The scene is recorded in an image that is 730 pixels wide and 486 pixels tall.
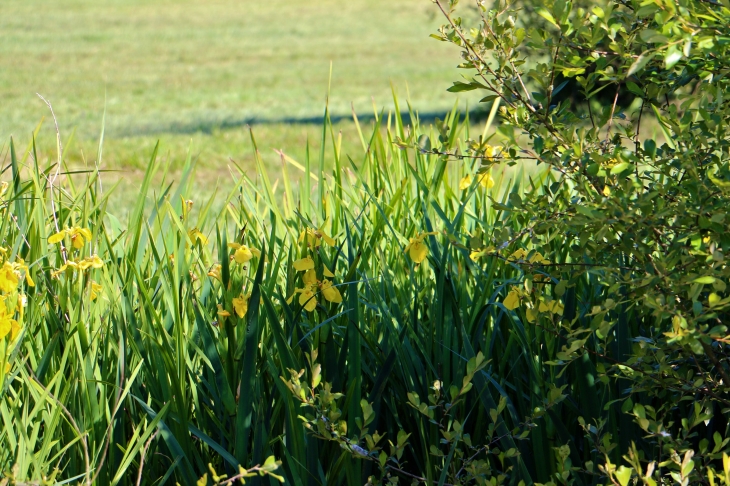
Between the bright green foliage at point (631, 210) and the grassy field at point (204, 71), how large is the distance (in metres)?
1.07

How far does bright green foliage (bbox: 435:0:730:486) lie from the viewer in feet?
3.96

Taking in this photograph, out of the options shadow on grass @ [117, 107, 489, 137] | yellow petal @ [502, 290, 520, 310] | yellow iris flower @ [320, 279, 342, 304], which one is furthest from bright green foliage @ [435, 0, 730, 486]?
shadow on grass @ [117, 107, 489, 137]

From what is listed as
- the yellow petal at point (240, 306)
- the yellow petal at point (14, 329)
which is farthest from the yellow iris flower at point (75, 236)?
the yellow petal at point (240, 306)

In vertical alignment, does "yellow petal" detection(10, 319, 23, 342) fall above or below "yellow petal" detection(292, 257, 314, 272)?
below

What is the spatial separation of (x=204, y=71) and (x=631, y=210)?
37.5 ft

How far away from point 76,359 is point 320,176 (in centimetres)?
81

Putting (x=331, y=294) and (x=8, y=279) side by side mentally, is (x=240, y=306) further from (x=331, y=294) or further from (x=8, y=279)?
(x=8, y=279)

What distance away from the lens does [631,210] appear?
4.54 feet

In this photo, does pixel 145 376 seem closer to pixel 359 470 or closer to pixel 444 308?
pixel 359 470

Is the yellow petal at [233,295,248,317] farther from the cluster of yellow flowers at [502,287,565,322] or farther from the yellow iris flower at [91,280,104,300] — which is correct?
the cluster of yellow flowers at [502,287,565,322]

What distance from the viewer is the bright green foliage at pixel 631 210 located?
121cm

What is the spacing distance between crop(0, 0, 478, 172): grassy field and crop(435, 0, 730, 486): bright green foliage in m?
1.07

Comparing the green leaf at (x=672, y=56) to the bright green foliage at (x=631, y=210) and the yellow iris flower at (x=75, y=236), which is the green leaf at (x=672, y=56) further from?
the yellow iris flower at (x=75, y=236)

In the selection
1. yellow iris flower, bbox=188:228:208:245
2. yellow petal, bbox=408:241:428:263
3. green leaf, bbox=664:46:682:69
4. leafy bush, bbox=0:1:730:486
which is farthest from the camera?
yellow iris flower, bbox=188:228:208:245
